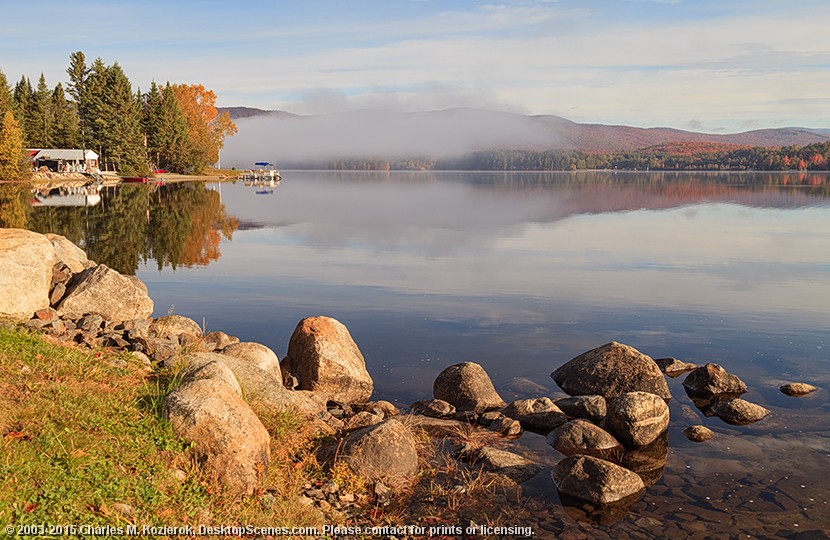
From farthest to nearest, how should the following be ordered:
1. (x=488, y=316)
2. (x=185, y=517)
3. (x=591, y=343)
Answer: (x=488, y=316)
(x=591, y=343)
(x=185, y=517)

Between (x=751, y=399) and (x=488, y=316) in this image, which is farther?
(x=488, y=316)

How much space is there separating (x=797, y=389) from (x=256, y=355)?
11952mm

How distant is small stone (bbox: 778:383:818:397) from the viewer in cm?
1540

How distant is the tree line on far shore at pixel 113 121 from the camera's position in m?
110

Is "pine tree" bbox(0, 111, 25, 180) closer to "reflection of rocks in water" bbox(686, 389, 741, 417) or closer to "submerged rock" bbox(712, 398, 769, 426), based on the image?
A: "reflection of rocks in water" bbox(686, 389, 741, 417)

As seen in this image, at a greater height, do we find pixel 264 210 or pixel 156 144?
pixel 156 144

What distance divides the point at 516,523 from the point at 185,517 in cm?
459

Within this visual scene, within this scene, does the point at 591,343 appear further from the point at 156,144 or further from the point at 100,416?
the point at 156,144

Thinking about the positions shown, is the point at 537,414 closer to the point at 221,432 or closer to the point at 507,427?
the point at 507,427

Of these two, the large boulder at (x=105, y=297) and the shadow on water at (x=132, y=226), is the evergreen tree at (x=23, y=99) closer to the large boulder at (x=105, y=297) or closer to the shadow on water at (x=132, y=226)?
the shadow on water at (x=132, y=226)

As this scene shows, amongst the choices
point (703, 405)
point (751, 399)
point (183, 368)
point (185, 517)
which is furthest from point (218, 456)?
point (751, 399)

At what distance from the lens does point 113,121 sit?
109 m

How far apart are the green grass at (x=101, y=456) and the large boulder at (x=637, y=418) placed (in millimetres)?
5939

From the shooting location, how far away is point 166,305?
23.0 m
